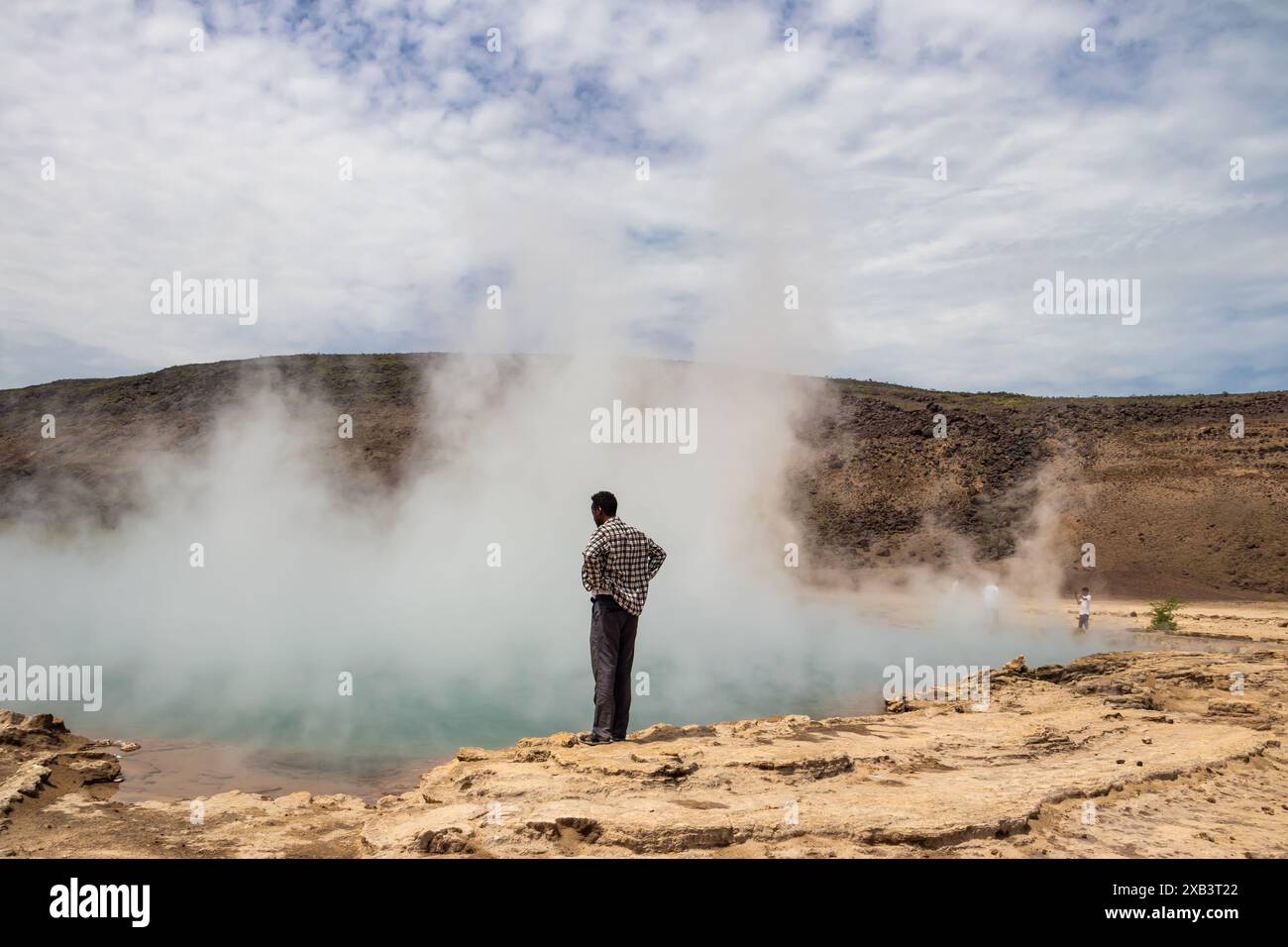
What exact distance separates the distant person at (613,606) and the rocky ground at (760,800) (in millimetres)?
285

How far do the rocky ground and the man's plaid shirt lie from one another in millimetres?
945

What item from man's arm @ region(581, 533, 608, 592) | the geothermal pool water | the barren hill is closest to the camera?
man's arm @ region(581, 533, 608, 592)

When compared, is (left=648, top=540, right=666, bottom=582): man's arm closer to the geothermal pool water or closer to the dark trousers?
the dark trousers

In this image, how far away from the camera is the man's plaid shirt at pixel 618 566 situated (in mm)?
5461

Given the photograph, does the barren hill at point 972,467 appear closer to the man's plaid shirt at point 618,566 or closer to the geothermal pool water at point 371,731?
the geothermal pool water at point 371,731

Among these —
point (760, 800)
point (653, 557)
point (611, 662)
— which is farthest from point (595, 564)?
point (760, 800)

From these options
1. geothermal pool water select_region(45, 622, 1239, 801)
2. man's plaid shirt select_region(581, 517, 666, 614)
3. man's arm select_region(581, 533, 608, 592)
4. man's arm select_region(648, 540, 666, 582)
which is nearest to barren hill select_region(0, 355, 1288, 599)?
geothermal pool water select_region(45, 622, 1239, 801)

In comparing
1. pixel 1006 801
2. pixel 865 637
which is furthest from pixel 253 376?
pixel 1006 801

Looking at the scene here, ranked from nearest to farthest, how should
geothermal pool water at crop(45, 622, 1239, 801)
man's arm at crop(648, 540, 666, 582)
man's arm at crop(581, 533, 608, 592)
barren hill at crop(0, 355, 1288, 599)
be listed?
1. man's arm at crop(581, 533, 608, 592)
2. man's arm at crop(648, 540, 666, 582)
3. geothermal pool water at crop(45, 622, 1239, 801)
4. barren hill at crop(0, 355, 1288, 599)

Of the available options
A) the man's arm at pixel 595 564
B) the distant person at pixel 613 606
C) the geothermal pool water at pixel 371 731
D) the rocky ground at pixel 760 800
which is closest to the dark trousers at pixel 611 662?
the distant person at pixel 613 606

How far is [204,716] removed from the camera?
26.4 feet

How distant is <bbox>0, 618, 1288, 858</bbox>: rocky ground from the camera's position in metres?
3.60

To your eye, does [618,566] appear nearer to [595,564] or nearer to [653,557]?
[595,564]

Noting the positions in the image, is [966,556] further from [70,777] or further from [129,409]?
[129,409]
